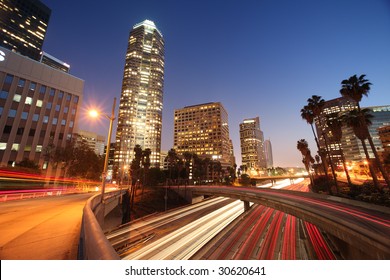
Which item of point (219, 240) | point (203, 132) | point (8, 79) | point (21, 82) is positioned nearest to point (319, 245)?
point (219, 240)

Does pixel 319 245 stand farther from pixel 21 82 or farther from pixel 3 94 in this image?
pixel 21 82

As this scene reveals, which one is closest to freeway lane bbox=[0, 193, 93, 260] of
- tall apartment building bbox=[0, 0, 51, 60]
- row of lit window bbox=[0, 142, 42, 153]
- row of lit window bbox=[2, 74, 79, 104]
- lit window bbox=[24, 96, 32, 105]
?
row of lit window bbox=[0, 142, 42, 153]

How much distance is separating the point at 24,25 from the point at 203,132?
168 meters

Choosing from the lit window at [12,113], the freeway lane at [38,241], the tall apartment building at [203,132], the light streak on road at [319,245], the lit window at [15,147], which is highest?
the tall apartment building at [203,132]

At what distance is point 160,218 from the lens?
1385 inches

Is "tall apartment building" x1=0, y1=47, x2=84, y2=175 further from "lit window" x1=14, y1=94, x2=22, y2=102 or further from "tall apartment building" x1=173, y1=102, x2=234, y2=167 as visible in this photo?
"tall apartment building" x1=173, y1=102, x2=234, y2=167

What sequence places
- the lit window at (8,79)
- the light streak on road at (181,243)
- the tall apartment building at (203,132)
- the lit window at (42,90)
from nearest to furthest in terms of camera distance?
the light streak on road at (181,243) < the lit window at (8,79) < the lit window at (42,90) < the tall apartment building at (203,132)

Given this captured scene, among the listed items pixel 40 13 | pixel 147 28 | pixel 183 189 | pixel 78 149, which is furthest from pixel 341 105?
pixel 40 13

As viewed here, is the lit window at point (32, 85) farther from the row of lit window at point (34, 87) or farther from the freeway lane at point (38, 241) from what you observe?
the freeway lane at point (38, 241)

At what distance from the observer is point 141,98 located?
159000 mm

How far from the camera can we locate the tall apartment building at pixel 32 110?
39938 millimetres

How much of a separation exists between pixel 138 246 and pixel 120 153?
132537 mm

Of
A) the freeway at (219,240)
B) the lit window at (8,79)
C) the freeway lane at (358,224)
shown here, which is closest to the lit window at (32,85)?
the lit window at (8,79)

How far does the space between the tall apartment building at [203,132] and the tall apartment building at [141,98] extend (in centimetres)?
2894
